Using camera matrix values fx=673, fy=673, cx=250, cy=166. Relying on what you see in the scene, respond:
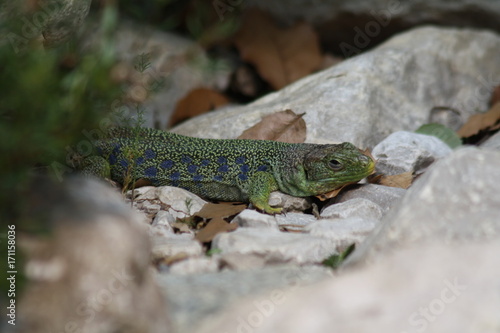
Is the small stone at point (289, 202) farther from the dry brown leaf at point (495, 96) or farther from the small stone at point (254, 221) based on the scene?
the dry brown leaf at point (495, 96)

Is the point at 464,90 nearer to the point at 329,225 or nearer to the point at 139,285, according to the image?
the point at 329,225

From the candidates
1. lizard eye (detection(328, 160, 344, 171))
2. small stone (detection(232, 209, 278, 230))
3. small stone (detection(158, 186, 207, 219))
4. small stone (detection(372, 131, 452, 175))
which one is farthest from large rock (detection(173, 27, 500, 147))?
small stone (detection(232, 209, 278, 230))

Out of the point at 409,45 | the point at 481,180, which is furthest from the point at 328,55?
the point at 481,180

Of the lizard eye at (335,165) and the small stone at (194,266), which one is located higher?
the small stone at (194,266)

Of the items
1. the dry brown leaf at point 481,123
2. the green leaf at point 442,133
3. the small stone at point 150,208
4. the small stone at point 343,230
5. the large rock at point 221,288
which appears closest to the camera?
the large rock at point 221,288

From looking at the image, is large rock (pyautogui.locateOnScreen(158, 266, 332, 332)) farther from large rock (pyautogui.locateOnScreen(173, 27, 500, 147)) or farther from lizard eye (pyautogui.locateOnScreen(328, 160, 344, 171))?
large rock (pyautogui.locateOnScreen(173, 27, 500, 147))

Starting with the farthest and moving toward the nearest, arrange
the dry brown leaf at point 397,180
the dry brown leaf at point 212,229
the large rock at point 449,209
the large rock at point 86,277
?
the dry brown leaf at point 397,180, the dry brown leaf at point 212,229, the large rock at point 449,209, the large rock at point 86,277

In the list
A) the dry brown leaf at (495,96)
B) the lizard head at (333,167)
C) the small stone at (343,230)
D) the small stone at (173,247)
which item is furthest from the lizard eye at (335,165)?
the dry brown leaf at (495,96)

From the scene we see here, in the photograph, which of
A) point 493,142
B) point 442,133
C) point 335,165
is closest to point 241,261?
point 335,165
